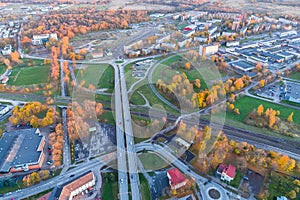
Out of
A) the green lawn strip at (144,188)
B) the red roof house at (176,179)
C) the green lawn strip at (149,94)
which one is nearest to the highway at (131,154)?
the green lawn strip at (144,188)

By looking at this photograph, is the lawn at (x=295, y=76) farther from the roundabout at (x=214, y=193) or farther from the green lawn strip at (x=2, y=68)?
the green lawn strip at (x=2, y=68)

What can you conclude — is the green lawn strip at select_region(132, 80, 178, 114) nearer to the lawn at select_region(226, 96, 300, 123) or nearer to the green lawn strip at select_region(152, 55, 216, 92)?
the green lawn strip at select_region(152, 55, 216, 92)

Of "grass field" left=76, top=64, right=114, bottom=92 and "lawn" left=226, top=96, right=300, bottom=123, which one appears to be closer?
"lawn" left=226, top=96, right=300, bottom=123

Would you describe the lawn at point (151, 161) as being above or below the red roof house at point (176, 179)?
below

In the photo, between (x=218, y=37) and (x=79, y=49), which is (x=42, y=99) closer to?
(x=79, y=49)

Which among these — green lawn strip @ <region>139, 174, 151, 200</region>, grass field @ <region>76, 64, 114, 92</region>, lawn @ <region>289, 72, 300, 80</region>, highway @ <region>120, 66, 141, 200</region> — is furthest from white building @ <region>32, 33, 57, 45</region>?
lawn @ <region>289, 72, 300, 80</region>

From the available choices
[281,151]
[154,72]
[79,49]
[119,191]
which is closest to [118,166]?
[119,191]
